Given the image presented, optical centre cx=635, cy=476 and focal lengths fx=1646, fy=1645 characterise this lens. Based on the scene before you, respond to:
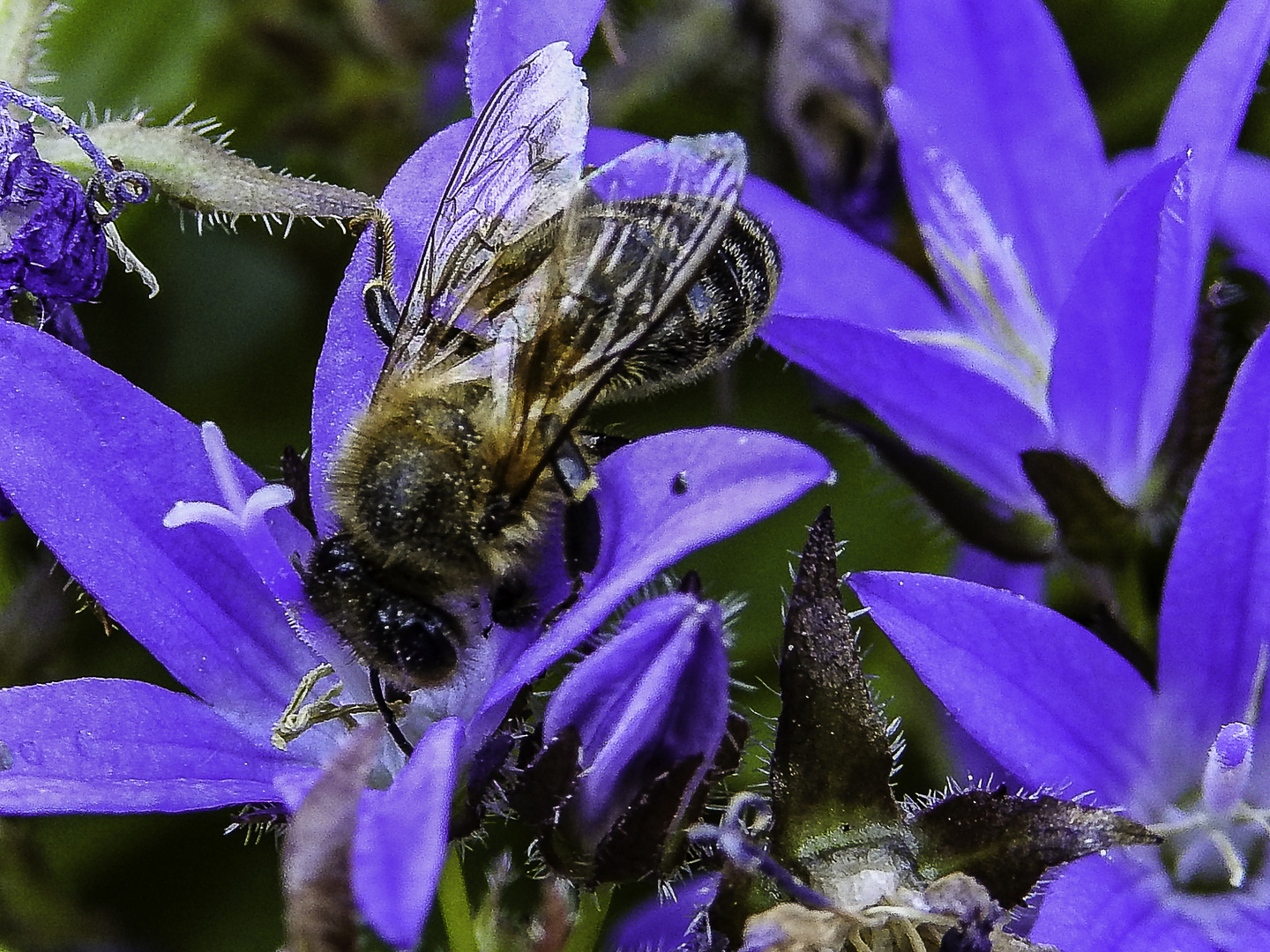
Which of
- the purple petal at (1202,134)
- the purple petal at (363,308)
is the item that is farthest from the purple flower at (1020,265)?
the purple petal at (363,308)

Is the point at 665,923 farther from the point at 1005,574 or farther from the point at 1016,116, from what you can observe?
the point at 1016,116

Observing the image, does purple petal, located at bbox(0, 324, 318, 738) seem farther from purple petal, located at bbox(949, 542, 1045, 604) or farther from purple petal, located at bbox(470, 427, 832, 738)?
purple petal, located at bbox(949, 542, 1045, 604)

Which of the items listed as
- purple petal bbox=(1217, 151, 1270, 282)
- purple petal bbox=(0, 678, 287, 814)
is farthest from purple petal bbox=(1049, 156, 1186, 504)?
purple petal bbox=(0, 678, 287, 814)

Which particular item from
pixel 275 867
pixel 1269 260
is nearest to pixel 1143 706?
pixel 1269 260

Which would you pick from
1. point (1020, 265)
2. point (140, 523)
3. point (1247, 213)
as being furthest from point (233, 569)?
point (1247, 213)

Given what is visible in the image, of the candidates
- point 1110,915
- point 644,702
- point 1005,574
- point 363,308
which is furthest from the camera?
point 1005,574

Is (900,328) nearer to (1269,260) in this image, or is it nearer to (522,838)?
(1269,260)
